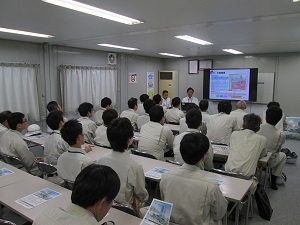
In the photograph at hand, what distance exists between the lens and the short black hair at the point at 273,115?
142 inches

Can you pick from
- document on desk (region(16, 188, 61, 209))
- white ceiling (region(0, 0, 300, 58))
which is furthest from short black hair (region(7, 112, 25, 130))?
document on desk (region(16, 188, 61, 209))

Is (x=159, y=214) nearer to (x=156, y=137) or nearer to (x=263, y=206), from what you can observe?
(x=156, y=137)

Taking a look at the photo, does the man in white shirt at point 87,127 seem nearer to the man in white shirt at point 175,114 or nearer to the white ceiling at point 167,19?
the white ceiling at point 167,19

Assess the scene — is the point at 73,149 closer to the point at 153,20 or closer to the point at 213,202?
the point at 213,202

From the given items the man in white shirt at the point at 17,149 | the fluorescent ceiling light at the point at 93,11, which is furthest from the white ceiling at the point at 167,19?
the man in white shirt at the point at 17,149

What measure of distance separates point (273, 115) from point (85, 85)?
4832 mm

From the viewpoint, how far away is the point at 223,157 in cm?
337

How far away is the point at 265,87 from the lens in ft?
25.2

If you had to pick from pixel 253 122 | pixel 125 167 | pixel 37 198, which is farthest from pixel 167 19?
pixel 37 198

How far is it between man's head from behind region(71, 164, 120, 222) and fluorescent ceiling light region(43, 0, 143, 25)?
209 cm

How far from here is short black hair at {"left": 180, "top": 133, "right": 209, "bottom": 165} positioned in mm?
1836

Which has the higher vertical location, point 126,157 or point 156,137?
point 126,157

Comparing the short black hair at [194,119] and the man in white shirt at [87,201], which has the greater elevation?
the short black hair at [194,119]

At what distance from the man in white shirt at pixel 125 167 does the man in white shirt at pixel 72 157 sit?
0.77 ft
